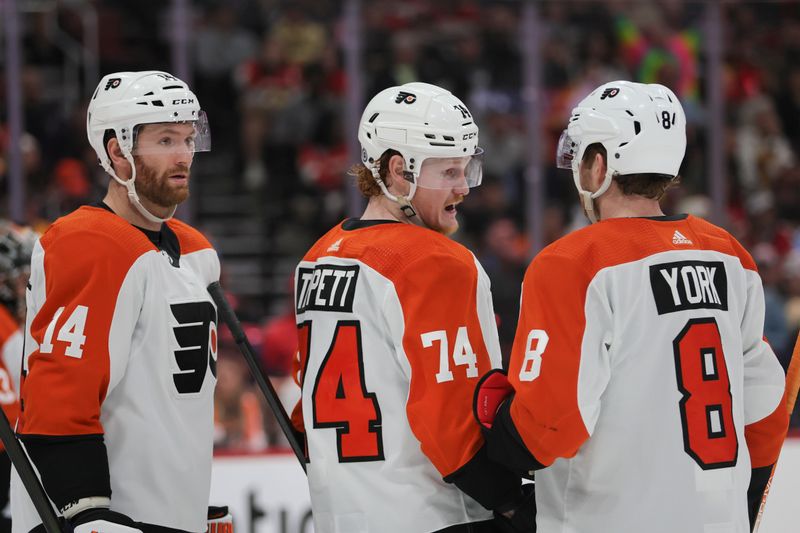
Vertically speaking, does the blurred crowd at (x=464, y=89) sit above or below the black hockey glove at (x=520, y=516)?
above

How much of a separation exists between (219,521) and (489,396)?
0.78 metres

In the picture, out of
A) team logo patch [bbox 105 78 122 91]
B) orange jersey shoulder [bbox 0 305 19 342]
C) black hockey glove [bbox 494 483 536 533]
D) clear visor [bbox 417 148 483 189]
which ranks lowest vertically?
black hockey glove [bbox 494 483 536 533]

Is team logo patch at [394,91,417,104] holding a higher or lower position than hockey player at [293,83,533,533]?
higher

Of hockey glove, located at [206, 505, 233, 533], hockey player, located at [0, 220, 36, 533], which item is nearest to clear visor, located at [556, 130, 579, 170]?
hockey glove, located at [206, 505, 233, 533]

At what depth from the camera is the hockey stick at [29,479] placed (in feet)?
7.80

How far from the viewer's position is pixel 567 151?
2.61 m

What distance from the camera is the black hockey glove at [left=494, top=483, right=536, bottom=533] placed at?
2584mm

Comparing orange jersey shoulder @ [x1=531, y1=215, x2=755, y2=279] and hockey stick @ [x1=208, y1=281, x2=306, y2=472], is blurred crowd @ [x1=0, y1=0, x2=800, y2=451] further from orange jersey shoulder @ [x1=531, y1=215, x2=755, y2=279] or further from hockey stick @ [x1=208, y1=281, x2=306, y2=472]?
orange jersey shoulder @ [x1=531, y1=215, x2=755, y2=279]

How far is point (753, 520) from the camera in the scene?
8.98 feet

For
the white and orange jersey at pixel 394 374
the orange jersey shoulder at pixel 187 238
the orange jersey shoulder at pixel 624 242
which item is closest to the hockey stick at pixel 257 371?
the orange jersey shoulder at pixel 187 238

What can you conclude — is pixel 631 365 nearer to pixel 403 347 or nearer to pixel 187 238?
pixel 403 347

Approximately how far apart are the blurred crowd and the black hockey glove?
14.0 ft

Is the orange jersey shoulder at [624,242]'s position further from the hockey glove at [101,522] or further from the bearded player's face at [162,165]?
the hockey glove at [101,522]

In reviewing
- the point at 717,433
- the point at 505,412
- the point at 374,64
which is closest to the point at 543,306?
the point at 505,412
